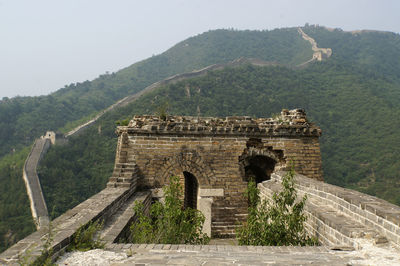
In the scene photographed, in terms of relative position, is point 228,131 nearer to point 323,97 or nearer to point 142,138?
point 142,138

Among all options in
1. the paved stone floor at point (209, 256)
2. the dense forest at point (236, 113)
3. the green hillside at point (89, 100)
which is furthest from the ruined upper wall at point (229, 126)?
the green hillside at point (89, 100)

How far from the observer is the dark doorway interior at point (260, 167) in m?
8.83

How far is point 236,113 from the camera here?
3098cm

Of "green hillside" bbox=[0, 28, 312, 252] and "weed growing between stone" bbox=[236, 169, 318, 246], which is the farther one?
"green hillside" bbox=[0, 28, 312, 252]

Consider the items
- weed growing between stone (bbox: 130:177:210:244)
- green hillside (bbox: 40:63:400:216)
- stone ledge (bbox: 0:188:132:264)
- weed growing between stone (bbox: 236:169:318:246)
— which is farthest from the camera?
green hillside (bbox: 40:63:400:216)

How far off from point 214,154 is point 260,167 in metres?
2.19

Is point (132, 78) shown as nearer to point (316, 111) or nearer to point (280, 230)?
point (316, 111)

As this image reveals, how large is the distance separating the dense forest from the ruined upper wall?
14.5 metres

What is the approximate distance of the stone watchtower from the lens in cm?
759

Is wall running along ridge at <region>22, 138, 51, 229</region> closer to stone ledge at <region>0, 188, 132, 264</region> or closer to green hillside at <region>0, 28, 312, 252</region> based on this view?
green hillside at <region>0, 28, 312, 252</region>

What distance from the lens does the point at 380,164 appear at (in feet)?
78.5

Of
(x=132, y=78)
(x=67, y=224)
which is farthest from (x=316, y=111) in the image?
(x=132, y=78)

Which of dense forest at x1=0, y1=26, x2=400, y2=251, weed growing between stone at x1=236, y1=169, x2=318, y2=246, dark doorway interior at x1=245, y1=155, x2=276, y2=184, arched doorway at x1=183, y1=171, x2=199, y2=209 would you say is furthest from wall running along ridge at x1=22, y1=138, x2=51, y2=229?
weed growing between stone at x1=236, y1=169, x2=318, y2=246

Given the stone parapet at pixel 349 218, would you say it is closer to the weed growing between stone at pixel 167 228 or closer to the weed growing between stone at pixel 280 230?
the weed growing between stone at pixel 280 230
